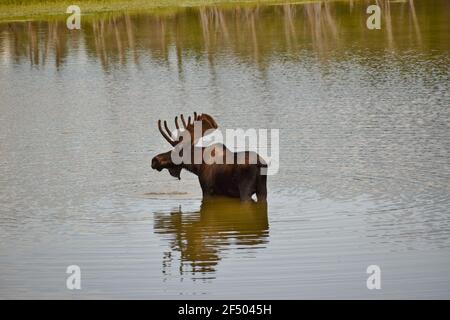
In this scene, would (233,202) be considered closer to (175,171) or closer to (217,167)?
(217,167)

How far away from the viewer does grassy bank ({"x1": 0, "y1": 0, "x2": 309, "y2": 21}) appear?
44.2 metres

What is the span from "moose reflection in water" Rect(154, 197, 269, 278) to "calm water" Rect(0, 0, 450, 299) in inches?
1.4

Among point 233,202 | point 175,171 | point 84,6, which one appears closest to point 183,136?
point 175,171

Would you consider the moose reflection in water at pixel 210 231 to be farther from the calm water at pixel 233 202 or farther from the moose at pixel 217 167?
the moose at pixel 217 167

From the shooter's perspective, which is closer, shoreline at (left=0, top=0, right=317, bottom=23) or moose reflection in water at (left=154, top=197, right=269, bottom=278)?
moose reflection in water at (left=154, top=197, right=269, bottom=278)

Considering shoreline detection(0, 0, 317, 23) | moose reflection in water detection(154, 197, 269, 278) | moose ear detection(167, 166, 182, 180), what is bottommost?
moose reflection in water detection(154, 197, 269, 278)

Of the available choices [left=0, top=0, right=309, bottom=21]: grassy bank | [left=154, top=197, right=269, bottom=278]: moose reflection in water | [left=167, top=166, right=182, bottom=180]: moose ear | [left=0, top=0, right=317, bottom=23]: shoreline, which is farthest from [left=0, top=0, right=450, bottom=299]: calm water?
[left=0, top=0, right=309, bottom=21]: grassy bank

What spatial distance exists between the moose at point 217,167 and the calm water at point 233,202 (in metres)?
0.26

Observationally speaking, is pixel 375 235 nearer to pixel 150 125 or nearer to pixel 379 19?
pixel 150 125

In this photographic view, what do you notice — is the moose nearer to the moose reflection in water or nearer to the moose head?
the moose head

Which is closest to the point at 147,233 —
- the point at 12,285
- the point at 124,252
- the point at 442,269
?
the point at 124,252

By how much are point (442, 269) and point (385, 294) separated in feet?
3.57

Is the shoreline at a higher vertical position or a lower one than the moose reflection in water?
higher

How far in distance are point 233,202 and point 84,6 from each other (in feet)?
96.6
